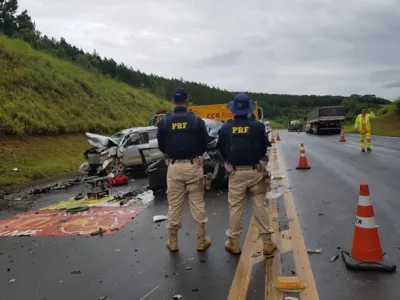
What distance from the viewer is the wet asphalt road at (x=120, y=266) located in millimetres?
4199

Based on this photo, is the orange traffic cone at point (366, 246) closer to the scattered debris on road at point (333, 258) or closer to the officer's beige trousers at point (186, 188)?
the scattered debris on road at point (333, 258)

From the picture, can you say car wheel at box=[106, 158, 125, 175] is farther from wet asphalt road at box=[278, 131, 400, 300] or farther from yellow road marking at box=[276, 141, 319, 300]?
yellow road marking at box=[276, 141, 319, 300]

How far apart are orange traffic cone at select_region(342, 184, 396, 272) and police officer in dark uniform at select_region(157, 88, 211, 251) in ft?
6.01

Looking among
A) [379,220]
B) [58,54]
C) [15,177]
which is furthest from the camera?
[58,54]

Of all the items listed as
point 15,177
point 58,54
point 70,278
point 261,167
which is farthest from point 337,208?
point 58,54

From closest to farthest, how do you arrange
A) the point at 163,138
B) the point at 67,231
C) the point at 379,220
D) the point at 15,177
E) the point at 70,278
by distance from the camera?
the point at 70,278, the point at 163,138, the point at 379,220, the point at 67,231, the point at 15,177

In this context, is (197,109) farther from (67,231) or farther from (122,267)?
(122,267)

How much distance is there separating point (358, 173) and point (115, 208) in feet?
22.0

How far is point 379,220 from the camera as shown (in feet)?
20.3

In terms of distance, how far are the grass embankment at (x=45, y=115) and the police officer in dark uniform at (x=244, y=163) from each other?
34.8 feet

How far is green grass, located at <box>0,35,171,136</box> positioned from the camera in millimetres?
20719

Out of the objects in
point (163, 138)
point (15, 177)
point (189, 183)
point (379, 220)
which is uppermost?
point (163, 138)

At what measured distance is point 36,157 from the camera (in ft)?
57.7

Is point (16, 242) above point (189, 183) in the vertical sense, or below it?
below
